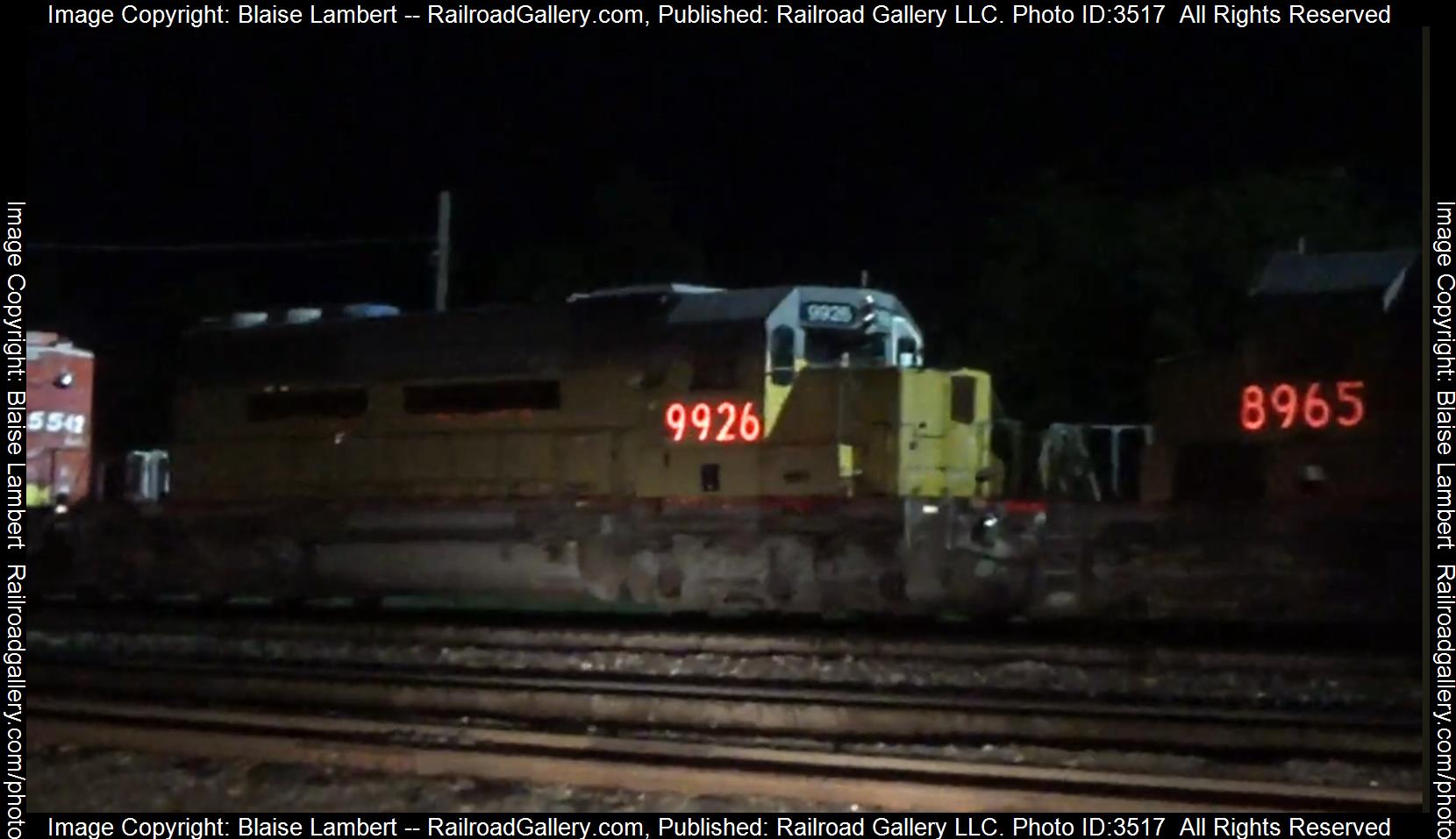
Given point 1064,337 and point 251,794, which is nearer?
point 251,794

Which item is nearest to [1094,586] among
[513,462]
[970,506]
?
[970,506]

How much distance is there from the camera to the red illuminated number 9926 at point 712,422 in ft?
58.8

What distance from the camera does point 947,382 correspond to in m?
17.8

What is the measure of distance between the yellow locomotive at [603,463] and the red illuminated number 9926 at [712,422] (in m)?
0.03

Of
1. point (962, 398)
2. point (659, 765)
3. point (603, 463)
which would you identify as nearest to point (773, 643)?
point (962, 398)

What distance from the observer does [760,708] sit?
10492 millimetres

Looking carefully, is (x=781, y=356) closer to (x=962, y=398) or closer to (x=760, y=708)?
(x=962, y=398)

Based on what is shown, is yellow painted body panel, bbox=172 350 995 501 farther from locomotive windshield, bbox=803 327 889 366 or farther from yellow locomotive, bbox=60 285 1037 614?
locomotive windshield, bbox=803 327 889 366

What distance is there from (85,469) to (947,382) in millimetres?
13594

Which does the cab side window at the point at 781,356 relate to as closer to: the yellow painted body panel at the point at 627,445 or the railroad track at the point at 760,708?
the yellow painted body panel at the point at 627,445

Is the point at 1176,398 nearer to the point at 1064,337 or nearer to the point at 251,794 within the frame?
the point at 251,794

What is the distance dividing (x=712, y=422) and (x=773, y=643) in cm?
470

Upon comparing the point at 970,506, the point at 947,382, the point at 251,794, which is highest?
the point at 947,382

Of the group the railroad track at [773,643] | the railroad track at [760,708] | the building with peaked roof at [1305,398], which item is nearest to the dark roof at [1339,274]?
the building with peaked roof at [1305,398]
